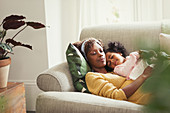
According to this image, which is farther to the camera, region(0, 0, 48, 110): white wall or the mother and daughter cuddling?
region(0, 0, 48, 110): white wall

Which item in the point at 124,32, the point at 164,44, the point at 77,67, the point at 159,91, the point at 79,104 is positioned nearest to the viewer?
the point at 159,91

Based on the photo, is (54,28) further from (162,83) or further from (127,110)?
(162,83)

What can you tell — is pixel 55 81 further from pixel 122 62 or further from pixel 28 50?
pixel 28 50

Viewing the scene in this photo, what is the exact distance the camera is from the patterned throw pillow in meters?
1.64

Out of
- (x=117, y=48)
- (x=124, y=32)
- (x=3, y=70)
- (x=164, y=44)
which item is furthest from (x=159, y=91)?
(x=3, y=70)

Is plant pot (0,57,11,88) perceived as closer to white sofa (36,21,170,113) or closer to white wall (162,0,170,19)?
white sofa (36,21,170,113)

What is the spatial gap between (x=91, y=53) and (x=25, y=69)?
46.7 inches

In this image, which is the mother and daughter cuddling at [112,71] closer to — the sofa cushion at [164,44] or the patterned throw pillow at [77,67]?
the patterned throw pillow at [77,67]

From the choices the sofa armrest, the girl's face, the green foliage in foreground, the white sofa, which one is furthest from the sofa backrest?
the green foliage in foreground

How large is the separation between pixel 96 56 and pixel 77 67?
17cm

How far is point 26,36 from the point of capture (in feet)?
8.60

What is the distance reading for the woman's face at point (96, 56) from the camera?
173cm

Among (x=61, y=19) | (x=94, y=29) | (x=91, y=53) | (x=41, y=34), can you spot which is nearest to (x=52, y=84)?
(x=91, y=53)

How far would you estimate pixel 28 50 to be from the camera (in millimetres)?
2639
